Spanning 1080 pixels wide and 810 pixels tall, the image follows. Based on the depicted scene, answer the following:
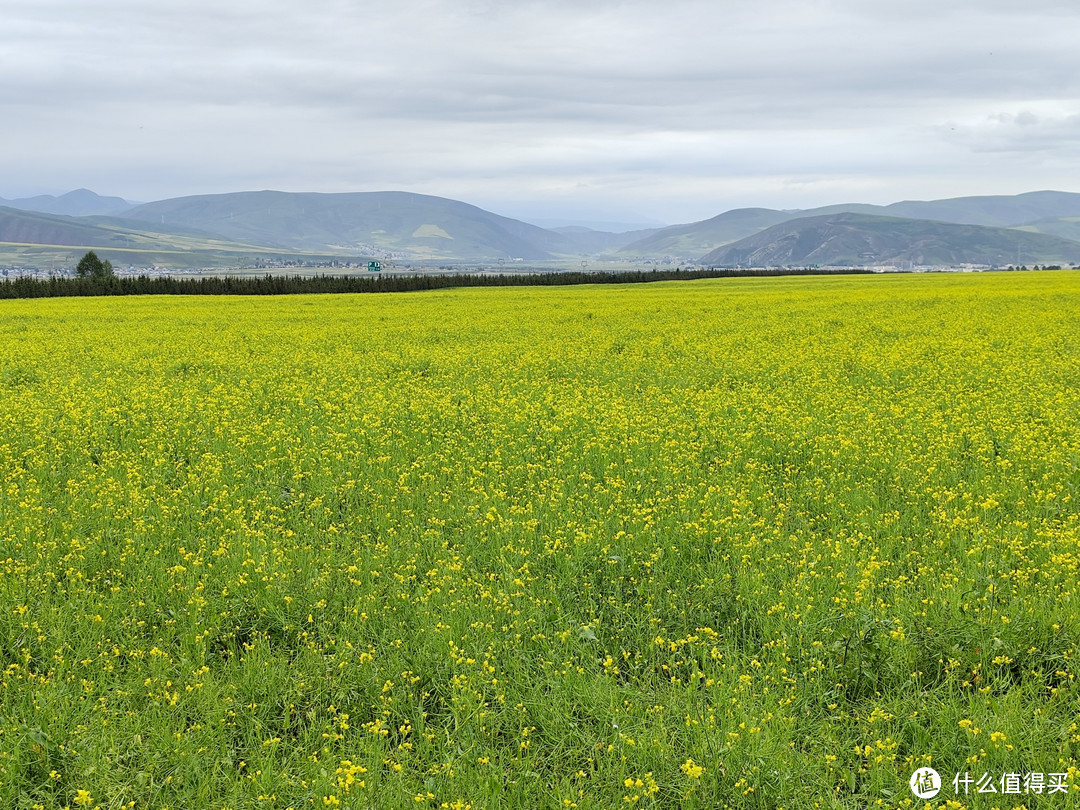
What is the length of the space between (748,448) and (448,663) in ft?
23.6

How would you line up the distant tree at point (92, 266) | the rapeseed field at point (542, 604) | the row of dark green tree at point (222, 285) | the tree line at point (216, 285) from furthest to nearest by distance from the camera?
the distant tree at point (92, 266), the row of dark green tree at point (222, 285), the tree line at point (216, 285), the rapeseed field at point (542, 604)

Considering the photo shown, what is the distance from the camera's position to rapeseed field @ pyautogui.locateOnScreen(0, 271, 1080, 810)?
525 cm

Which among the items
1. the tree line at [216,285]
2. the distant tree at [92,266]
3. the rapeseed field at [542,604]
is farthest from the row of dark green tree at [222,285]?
the rapeseed field at [542,604]

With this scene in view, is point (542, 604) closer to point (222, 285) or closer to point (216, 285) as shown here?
point (222, 285)

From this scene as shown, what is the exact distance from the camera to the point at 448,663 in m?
6.34

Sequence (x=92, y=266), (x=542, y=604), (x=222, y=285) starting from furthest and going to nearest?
1. (x=92, y=266)
2. (x=222, y=285)
3. (x=542, y=604)

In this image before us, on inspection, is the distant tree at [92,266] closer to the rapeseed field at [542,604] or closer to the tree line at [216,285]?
the tree line at [216,285]

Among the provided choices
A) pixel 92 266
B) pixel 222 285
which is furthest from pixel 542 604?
pixel 92 266

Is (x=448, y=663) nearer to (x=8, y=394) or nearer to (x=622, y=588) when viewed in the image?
(x=622, y=588)

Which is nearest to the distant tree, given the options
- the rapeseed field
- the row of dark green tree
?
the row of dark green tree

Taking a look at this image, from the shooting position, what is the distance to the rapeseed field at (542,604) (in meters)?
5.25

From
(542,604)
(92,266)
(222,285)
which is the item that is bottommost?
(542,604)

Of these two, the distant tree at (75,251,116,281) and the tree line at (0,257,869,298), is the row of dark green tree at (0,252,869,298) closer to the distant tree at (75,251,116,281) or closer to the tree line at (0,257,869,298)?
the tree line at (0,257,869,298)

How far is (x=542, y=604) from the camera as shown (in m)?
7.26
